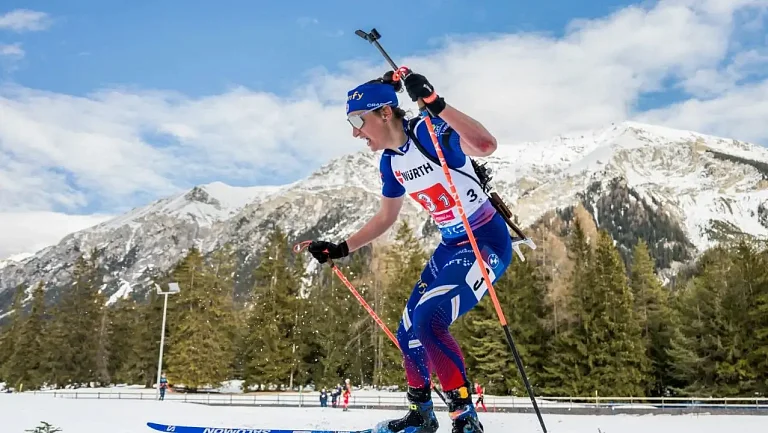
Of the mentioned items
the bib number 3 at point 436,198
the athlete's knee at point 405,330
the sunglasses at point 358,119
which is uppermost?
the sunglasses at point 358,119

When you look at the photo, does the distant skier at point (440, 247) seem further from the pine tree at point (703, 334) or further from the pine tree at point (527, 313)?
the pine tree at point (703, 334)

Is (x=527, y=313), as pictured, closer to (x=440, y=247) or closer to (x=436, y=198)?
(x=440, y=247)

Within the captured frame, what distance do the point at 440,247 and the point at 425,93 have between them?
1589 millimetres

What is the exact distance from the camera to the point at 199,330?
4434 centimetres

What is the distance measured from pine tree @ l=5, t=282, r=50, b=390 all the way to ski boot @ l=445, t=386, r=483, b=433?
60752mm

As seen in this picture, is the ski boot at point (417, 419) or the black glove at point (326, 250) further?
the black glove at point (326, 250)

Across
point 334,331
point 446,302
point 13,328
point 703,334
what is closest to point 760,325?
point 703,334

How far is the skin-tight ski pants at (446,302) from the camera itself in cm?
399

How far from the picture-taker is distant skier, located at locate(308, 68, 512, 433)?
4.00 metres

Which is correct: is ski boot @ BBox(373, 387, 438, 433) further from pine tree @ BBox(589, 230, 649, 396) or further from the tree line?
pine tree @ BBox(589, 230, 649, 396)

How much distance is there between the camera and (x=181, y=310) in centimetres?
4756

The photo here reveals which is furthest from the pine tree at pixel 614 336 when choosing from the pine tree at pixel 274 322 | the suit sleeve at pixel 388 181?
the suit sleeve at pixel 388 181

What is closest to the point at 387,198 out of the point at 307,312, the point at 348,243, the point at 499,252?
the point at 348,243

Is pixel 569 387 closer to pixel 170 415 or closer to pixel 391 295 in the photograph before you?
pixel 391 295
